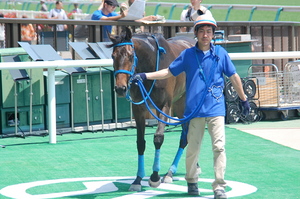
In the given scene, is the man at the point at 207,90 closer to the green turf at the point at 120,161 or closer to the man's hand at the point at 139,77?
the man's hand at the point at 139,77

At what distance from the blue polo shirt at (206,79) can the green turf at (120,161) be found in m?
0.91

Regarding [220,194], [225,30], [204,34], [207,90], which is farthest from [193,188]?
[225,30]

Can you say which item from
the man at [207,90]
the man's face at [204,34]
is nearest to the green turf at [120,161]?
the man at [207,90]

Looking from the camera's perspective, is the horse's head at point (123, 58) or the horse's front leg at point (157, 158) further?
the horse's front leg at point (157, 158)

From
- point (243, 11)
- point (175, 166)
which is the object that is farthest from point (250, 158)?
point (243, 11)

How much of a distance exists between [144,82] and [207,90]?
3.66ft

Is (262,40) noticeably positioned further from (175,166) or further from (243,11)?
(175,166)

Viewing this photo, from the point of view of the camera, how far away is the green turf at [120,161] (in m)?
7.12

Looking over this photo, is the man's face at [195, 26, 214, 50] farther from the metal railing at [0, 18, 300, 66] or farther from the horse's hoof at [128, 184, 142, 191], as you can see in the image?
the metal railing at [0, 18, 300, 66]

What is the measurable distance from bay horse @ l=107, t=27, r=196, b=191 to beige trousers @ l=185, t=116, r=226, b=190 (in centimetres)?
60

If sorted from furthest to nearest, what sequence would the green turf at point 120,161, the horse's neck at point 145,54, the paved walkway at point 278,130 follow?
the paved walkway at point 278,130
the horse's neck at point 145,54
the green turf at point 120,161

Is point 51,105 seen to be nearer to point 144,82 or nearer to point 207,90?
point 144,82

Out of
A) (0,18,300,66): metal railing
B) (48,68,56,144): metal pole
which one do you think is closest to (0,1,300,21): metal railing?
(0,18,300,66): metal railing

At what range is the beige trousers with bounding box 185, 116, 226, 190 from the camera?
20.9ft
